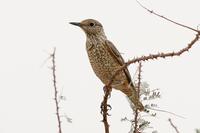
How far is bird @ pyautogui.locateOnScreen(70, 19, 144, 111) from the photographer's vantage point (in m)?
5.51

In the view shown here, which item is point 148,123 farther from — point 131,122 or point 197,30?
point 197,30

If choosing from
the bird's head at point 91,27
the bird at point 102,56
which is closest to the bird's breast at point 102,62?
the bird at point 102,56

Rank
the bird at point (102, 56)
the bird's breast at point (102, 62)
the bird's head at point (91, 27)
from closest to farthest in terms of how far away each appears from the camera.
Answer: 1. the bird at point (102, 56)
2. the bird's breast at point (102, 62)
3. the bird's head at point (91, 27)

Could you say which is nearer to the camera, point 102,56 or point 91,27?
point 102,56

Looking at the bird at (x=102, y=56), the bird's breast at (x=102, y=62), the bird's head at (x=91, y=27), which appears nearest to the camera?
the bird at (x=102, y=56)

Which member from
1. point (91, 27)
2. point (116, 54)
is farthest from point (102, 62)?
point (91, 27)

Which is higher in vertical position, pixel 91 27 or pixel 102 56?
pixel 91 27

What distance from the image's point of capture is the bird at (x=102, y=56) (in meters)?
5.51

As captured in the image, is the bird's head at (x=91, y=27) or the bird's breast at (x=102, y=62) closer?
the bird's breast at (x=102, y=62)

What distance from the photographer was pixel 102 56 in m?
5.78

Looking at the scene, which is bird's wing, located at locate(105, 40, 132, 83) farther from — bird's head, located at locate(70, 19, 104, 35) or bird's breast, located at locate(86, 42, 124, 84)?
bird's head, located at locate(70, 19, 104, 35)

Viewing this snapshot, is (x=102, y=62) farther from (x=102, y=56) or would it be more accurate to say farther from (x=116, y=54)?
(x=116, y=54)

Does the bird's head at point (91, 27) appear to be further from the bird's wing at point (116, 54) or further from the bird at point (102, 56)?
the bird's wing at point (116, 54)

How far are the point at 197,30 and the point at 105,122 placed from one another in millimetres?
824
